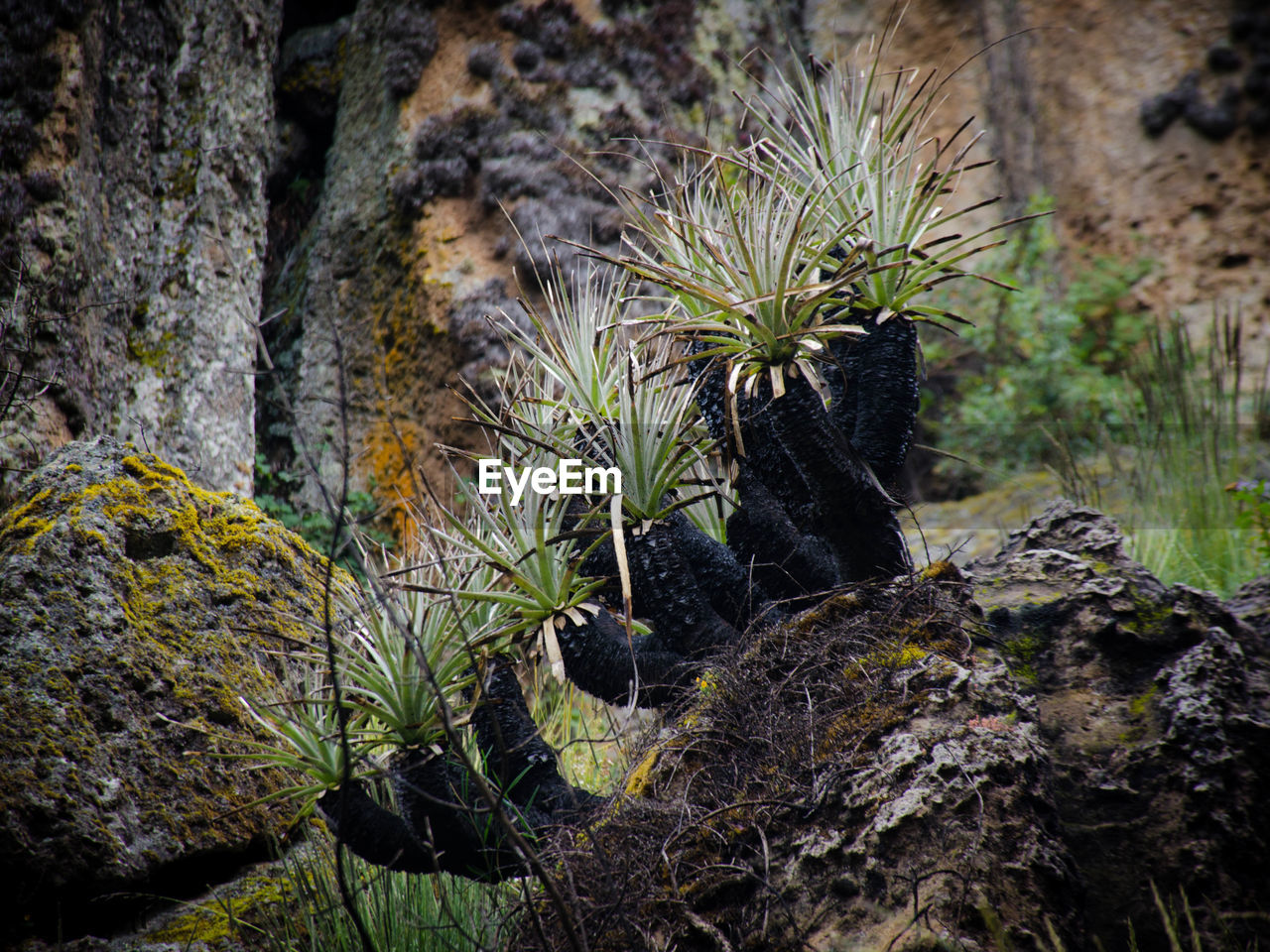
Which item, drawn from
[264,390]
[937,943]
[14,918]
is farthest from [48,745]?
[264,390]

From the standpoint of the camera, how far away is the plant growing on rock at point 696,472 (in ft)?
5.65

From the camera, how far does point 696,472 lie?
2127mm

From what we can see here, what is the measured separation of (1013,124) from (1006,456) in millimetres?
3325

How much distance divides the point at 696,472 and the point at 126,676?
1.57 meters

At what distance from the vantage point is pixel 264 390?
4.64 m

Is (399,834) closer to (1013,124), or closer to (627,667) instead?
(627,667)

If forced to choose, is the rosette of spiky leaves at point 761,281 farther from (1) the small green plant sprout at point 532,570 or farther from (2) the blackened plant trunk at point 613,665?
(2) the blackened plant trunk at point 613,665

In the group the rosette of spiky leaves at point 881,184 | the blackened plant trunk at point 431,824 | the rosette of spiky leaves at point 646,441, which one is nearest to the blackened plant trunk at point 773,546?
the rosette of spiky leaves at point 646,441

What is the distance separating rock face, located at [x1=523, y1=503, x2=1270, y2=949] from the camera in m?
1.32

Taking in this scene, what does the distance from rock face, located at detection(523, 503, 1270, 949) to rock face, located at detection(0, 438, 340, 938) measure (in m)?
0.96

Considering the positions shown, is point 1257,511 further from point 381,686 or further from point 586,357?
point 381,686

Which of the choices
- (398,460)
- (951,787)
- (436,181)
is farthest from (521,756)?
(436,181)

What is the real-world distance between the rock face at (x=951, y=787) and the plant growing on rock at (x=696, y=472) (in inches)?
8.3

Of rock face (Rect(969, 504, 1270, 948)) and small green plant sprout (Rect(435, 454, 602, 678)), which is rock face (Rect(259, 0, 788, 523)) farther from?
rock face (Rect(969, 504, 1270, 948))
